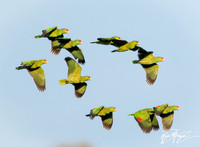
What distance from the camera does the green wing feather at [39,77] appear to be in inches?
2029

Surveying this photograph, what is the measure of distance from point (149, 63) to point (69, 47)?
23.0 ft

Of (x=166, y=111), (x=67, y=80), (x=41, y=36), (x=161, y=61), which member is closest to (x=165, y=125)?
(x=166, y=111)

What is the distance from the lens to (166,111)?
51844 millimetres

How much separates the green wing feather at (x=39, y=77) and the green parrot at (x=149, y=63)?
7873 millimetres

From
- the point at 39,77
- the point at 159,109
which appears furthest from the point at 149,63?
the point at 39,77

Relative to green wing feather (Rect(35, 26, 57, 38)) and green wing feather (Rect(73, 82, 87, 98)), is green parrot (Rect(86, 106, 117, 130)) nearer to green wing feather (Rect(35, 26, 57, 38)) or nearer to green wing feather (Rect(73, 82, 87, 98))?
green wing feather (Rect(73, 82, 87, 98))

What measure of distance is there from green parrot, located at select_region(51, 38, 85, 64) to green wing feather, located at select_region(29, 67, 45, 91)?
337 centimetres

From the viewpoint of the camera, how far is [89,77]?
5112cm

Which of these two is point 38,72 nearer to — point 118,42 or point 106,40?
point 106,40

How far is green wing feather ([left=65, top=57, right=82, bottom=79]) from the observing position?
51.3 metres

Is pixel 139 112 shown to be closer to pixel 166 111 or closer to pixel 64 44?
pixel 166 111

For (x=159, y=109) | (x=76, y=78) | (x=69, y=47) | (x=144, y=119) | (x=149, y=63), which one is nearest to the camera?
(x=144, y=119)

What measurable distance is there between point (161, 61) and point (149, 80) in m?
1.98

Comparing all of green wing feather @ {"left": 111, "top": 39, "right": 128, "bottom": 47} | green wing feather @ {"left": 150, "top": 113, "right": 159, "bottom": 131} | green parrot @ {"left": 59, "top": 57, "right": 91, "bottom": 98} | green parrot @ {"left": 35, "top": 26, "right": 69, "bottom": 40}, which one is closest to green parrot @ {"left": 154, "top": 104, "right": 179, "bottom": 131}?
green wing feather @ {"left": 150, "top": 113, "right": 159, "bottom": 131}
